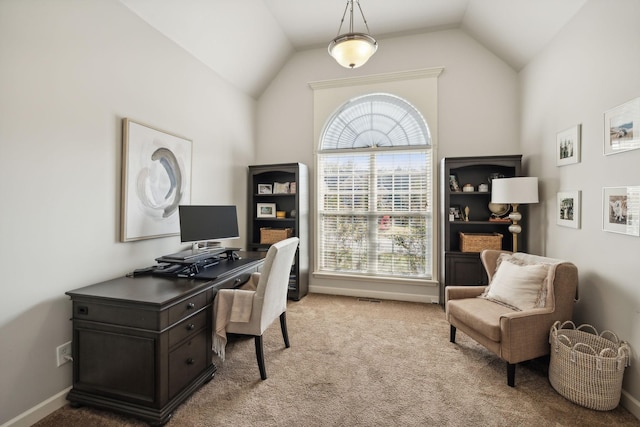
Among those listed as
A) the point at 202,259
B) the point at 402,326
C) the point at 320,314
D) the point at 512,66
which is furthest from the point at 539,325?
the point at 512,66

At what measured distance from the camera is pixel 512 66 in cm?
361

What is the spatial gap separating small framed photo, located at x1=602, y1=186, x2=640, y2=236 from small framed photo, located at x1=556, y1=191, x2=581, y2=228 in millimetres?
326

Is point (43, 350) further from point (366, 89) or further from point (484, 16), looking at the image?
point (484, 16)

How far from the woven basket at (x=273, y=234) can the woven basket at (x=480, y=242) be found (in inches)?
87.8

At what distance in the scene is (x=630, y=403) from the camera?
186 centimetres

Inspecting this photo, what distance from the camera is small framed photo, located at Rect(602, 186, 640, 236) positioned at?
1.85 m

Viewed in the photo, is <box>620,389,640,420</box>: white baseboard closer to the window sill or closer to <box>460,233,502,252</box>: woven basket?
<box>460,233,502,252</box>: woven basket

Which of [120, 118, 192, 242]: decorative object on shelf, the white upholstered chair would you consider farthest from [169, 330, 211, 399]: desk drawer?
[120, 118, 192, 242]: decorative object on shelf

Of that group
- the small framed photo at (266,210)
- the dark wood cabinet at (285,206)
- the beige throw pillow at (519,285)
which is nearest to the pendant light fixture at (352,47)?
the dark wood cabinet at (285,206)

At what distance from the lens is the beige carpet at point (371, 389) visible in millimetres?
1779

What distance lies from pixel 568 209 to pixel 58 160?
13.0 feet

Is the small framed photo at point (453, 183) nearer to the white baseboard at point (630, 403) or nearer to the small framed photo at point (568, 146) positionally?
the small framed photo at point (568, 146)

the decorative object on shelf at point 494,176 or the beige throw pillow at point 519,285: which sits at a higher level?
the decorative object on shelf at point 494,176

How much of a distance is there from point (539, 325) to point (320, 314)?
211cm
